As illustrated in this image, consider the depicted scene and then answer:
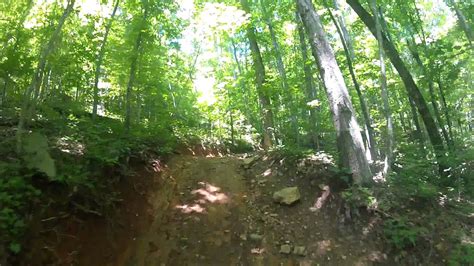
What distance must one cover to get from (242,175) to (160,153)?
198 centimetres

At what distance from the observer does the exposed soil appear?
5.01m

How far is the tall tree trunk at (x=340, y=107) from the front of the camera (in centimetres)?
631

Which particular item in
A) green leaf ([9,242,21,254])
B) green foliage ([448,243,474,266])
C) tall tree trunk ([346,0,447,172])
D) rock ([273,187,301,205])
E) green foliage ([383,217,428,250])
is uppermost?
tall tree trunk ([346,0,447,172])

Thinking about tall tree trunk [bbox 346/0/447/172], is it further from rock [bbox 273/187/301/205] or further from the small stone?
the small stone

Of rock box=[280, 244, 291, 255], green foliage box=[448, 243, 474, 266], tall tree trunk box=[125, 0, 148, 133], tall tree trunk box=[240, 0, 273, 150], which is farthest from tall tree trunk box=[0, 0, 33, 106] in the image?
green foliage box=[448, 243, 474, 266]

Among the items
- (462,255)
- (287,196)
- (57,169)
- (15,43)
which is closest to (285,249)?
(287,196)

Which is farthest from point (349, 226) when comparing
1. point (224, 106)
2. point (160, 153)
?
point (224, 106)

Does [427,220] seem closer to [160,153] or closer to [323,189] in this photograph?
[323,189]

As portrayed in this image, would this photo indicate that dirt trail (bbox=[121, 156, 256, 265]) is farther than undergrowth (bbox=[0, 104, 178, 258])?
Yes

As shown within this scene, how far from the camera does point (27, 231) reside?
393cm

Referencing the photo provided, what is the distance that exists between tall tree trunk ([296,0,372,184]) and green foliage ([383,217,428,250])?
100cm

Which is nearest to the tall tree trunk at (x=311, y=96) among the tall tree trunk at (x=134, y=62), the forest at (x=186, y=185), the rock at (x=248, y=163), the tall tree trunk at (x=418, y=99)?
the forest at (x=186, y=185)

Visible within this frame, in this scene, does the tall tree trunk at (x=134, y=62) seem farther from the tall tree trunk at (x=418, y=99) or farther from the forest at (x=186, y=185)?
the tall tree trunk at (x=418, y=99)

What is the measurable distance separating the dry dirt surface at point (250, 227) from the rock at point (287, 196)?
0.09 meters
